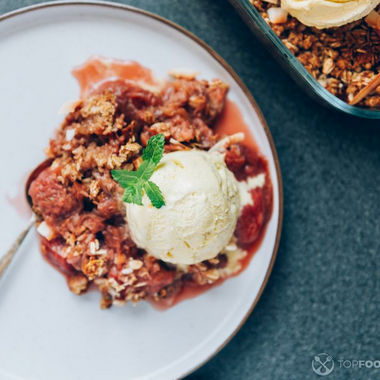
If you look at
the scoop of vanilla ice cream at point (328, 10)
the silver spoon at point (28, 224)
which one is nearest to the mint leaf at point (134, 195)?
the silver spoon at point (28, 224)

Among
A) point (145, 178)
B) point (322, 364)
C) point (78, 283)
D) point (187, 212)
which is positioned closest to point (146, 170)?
point (145, 178)

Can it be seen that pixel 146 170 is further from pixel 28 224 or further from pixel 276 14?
pixel 276 14

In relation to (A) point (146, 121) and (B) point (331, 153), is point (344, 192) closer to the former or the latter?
(B) point (331, 153)

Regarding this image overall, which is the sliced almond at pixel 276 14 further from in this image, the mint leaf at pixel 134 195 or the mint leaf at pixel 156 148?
the mint leaf at pixel 134 195

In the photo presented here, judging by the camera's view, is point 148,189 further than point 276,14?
No

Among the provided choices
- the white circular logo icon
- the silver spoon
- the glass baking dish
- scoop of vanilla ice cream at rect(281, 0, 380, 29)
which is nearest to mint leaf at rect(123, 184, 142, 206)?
the silver spoon

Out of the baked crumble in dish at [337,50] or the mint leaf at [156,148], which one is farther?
the baked crumble in dish at [337,50]
